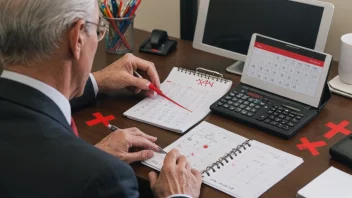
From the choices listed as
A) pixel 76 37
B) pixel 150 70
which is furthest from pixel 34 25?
pixel 150 70

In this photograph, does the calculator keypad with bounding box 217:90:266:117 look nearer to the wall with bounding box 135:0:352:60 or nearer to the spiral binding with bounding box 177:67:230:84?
the spiral binding with bounding box 177:67:230:84

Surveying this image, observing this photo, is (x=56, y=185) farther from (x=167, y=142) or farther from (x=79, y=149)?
(x=167, y=142)

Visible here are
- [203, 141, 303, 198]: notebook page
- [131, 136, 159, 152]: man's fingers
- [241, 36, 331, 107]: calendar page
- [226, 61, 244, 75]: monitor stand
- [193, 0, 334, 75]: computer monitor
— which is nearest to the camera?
[203, 141, 303, 198]: notebook page

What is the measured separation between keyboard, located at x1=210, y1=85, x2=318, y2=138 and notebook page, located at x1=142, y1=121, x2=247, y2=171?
0.07 meters

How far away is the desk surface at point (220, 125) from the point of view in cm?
117

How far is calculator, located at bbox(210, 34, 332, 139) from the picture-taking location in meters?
1.36

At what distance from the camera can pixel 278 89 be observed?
146 cm

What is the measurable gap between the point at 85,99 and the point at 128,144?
0.94 feet

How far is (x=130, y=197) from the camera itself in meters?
1.00

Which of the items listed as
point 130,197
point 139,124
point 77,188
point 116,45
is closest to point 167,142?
point 139,124

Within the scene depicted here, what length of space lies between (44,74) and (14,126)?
0.12 m

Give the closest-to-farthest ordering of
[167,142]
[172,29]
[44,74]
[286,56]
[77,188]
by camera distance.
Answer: [77,188], [44,74], [167,142], [286,56], [172,29]

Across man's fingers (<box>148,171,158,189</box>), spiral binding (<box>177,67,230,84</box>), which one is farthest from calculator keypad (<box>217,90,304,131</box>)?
man's fingers (<box>148,171,158,189</box>)

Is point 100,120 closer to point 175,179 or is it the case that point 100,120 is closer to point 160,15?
point 175,179
